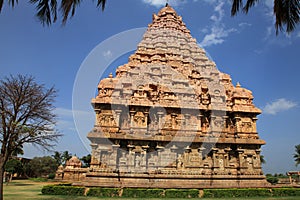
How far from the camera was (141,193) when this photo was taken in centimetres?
1722

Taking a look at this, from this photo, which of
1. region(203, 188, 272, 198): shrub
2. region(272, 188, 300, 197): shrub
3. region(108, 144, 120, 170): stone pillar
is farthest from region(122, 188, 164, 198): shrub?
region(272, 188, 300, 197): shrub

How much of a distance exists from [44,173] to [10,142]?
48881mm

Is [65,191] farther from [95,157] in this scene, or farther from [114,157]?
[114,157]

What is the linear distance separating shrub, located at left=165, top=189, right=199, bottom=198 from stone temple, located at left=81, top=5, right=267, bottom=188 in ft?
3.86

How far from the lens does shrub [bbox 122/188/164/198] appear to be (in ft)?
56.3

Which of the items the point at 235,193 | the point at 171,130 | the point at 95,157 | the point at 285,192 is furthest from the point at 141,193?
the point at 285,192

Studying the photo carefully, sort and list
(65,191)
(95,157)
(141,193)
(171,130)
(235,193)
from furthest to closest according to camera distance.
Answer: (171,130) < (95,157) < (235,193) < (65,191) < (141,193)

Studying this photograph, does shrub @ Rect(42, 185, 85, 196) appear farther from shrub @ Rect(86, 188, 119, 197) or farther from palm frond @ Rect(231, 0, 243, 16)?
palm frond @ Rect(231, 0, 243, 16)

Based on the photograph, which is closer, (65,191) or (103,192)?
(103,192)

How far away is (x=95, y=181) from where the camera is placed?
63.4 ft

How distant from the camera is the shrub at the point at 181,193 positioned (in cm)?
1725

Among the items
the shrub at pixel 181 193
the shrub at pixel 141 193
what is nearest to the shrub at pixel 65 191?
the shrub at pixel 141 193

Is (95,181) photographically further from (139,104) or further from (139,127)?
(139,104)

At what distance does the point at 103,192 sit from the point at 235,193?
10195mm
